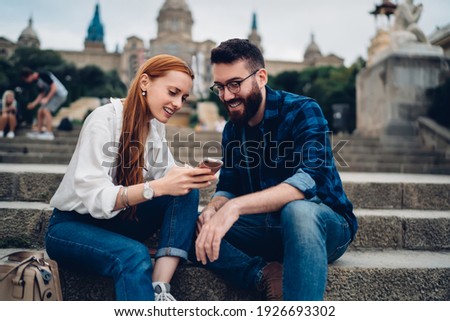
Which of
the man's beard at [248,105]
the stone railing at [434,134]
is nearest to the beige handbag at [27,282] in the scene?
the man's beard at [248,105]

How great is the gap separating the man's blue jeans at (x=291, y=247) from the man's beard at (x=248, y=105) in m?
0.54

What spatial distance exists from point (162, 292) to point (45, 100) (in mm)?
7553

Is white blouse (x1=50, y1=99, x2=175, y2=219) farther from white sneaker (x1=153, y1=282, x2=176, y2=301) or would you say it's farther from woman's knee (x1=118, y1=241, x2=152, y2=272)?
white sneaker (x1=153, y1=282, x2=176, y2=301)

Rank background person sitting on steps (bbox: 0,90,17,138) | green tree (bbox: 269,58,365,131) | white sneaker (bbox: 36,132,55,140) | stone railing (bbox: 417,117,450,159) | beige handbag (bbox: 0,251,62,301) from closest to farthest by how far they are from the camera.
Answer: beige handbag (bbox: 0,251,62,301), stone railing (bbox: 417,117,450,159), white sneaker (bbox: 36,132,55,140), background person sitting on steps (bbox: 0,90,17,138), green tree (bbox: 269,58,365,131)

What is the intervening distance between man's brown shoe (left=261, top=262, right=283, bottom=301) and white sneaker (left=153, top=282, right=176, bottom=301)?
48 centimetres

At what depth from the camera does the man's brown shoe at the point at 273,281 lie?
1974 millimetres

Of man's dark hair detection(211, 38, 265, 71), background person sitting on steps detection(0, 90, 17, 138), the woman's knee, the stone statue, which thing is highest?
the stone statue

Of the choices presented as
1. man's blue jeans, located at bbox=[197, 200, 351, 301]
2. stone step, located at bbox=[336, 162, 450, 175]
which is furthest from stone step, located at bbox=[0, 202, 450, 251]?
stone step, located at bbox=[336, 162, 450, 175]

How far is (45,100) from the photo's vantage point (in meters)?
8.33

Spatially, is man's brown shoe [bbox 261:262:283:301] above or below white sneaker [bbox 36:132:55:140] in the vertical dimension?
below

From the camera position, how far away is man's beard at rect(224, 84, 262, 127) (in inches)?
86.4

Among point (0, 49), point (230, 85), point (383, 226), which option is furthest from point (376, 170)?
point (0, 49)

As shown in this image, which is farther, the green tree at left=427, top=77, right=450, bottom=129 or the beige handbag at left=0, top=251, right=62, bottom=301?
the green tree at left=427, top=77, right=450, bottom=129

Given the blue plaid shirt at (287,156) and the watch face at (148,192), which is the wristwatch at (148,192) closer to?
the watch face at (148,192)
